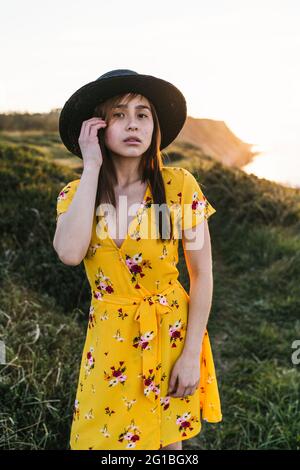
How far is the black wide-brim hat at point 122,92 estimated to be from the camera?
1.75 meters

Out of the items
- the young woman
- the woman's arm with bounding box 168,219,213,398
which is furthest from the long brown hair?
the woman's arm with bounding box 168,219,213,398

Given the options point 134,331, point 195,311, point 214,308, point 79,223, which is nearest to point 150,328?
Answer: point 134,331

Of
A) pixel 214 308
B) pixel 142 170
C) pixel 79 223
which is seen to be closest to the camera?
pixel 79 223

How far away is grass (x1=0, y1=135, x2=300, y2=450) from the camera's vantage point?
8.71ft

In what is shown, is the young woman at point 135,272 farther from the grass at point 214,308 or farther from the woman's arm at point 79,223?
the grass at point 214,308

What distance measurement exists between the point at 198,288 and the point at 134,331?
0.28m

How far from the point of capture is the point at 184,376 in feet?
5.91

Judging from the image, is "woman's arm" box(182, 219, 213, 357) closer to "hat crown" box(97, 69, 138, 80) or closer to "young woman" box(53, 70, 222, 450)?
"young woman" box(53, 70, 222, 450)

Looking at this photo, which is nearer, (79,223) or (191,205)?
(79,223)

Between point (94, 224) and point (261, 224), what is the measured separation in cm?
409

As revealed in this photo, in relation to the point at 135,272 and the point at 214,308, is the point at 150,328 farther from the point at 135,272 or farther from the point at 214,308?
the point at 214,308

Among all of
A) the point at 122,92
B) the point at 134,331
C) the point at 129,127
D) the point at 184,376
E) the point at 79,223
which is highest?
the point at 122,92

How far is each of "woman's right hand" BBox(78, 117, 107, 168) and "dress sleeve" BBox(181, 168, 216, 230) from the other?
Answer: 34 cm
